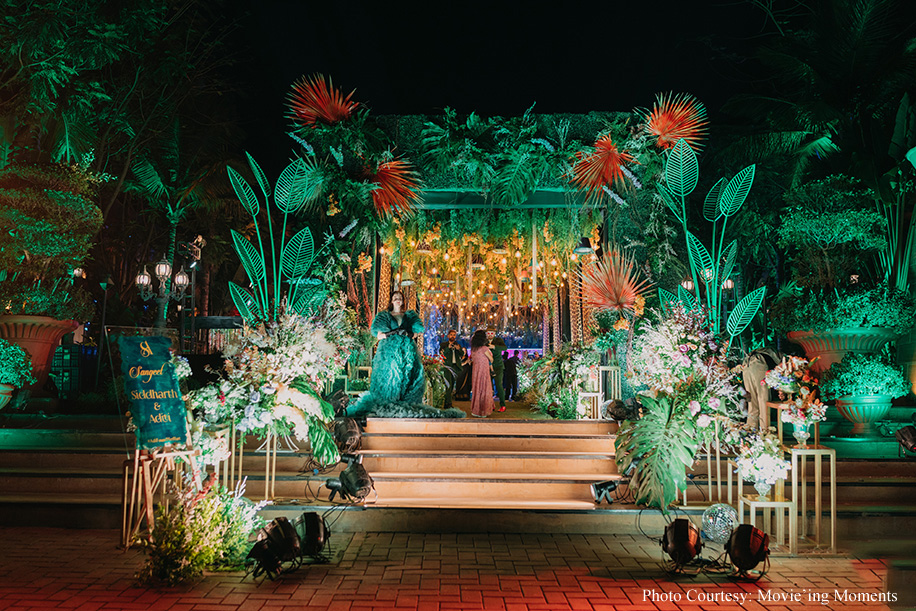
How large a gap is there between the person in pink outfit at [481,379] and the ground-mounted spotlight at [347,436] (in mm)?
3677

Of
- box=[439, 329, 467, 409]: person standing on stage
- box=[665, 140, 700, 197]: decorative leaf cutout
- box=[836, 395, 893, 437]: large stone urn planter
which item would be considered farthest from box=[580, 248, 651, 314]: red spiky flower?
box=[439, 329, 467, 409]: person standing on stage

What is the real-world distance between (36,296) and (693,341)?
9847 millimetres

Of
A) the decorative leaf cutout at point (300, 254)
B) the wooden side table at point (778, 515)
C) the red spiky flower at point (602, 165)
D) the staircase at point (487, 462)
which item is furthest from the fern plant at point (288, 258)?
the wooden side table at point (778, 515)

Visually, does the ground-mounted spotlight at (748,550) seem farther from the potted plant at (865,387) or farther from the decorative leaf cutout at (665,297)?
the potted plant at (865,387)

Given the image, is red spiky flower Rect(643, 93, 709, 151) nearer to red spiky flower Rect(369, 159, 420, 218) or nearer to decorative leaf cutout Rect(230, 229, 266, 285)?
red spiky flower Rect(369, 159, 420, 218)

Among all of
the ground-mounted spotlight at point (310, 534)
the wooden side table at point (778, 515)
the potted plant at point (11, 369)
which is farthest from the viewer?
the potted plant at point (11, 369)

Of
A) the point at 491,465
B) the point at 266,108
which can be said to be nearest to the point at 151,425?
the point at 491,465

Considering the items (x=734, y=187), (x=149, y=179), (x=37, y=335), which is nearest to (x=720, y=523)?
(x=734, y=187)

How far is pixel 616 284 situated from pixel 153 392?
281 inches

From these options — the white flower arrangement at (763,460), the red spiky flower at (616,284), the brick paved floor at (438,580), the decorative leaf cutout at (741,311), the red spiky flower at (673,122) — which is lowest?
the brick paved floor at (438,580)

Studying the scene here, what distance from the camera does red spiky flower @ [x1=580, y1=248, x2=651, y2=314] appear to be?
9773 millimetres

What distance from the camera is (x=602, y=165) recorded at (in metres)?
9.86

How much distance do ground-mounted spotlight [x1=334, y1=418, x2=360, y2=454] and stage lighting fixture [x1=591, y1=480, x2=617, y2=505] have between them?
2981 millimetres

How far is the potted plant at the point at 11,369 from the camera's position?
8.88 m
